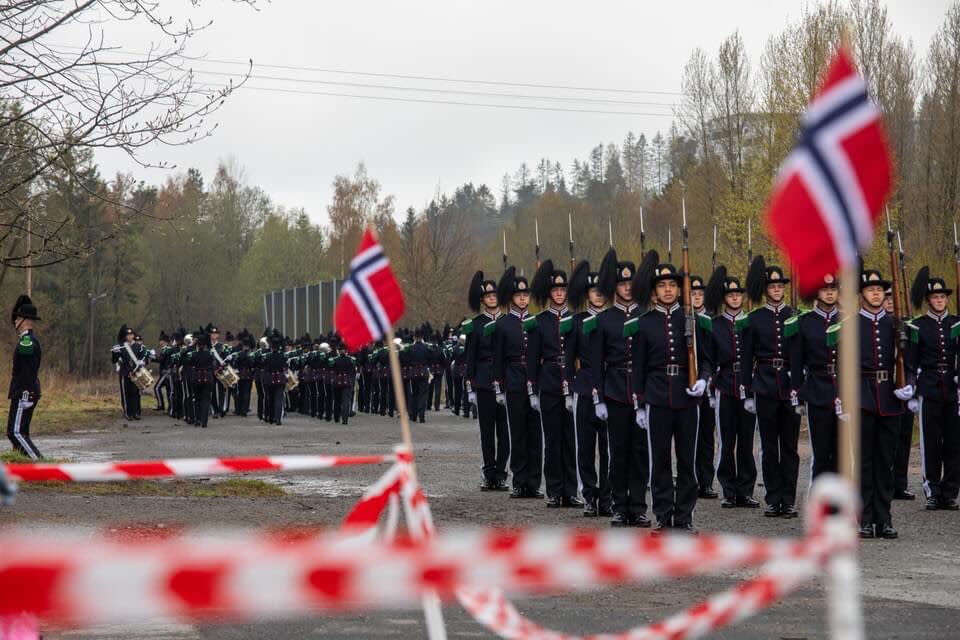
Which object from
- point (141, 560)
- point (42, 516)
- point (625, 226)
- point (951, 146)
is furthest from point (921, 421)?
point (625, 226)

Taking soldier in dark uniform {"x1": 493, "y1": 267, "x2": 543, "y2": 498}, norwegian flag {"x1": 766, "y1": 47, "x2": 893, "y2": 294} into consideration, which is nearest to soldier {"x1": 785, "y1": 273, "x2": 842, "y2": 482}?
soldier in dark uniform {"x1": 493, "y1": 267, "x2": 543, "y2": 498}

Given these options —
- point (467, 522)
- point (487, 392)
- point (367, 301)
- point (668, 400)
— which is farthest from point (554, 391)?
point (367, 301)

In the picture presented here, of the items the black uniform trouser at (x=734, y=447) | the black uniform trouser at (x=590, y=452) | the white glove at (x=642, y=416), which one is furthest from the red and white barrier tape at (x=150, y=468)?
the black uniform trouser at (x=734, y=447)

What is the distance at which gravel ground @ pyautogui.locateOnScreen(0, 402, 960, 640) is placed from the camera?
26.4ft

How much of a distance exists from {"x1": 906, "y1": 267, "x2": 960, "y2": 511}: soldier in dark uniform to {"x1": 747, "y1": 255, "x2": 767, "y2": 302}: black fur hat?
5.19 ft

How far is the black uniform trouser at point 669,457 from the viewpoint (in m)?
12.5

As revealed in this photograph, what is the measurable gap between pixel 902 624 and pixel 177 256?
77690mm

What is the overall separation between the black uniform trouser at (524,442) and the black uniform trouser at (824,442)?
4117 millimetres

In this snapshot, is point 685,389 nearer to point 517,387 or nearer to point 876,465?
point 876,465

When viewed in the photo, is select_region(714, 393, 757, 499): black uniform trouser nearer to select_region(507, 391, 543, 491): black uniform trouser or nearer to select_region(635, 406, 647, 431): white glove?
select_region(507, 391, 543, 491): black uniform trouser

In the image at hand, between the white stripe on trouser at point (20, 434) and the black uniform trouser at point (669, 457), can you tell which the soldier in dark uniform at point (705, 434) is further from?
the white stripe on trouser at point (20, 434)

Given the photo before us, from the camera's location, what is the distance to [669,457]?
41.3ft

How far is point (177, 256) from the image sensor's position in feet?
273

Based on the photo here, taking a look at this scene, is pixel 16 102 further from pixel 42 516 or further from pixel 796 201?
pixel 796 201
